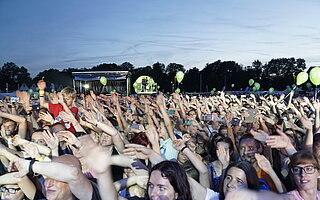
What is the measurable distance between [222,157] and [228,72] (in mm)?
68464

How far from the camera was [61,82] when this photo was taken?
47531mm

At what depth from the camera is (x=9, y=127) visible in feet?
14.3

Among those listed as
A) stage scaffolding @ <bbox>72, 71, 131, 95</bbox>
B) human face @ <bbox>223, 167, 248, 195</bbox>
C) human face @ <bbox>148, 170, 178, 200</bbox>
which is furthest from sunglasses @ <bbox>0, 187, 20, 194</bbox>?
stage scaffolding @ <bbox>72, 71, 131, 95</bbox>

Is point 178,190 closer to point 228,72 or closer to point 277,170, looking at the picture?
point 277,170

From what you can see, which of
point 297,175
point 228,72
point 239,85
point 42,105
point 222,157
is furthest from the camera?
point 228,72

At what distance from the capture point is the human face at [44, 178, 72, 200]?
6.81ft

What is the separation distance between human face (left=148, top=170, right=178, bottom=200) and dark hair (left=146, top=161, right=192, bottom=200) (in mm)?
23

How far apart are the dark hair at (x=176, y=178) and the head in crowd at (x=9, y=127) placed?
115 inches

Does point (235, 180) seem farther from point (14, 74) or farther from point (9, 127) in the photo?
point (14, 74)

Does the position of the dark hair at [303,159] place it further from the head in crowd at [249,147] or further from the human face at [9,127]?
the human face at [9,127]

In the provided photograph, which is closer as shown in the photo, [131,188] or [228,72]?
[131,188]

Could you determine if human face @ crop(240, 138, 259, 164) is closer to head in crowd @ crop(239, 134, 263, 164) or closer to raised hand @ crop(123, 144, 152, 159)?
head in crowd @ crop(239, 134, 263, 164)

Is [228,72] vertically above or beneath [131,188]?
above

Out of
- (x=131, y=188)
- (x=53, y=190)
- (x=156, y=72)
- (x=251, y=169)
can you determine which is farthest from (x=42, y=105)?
(x=156, y=72)
